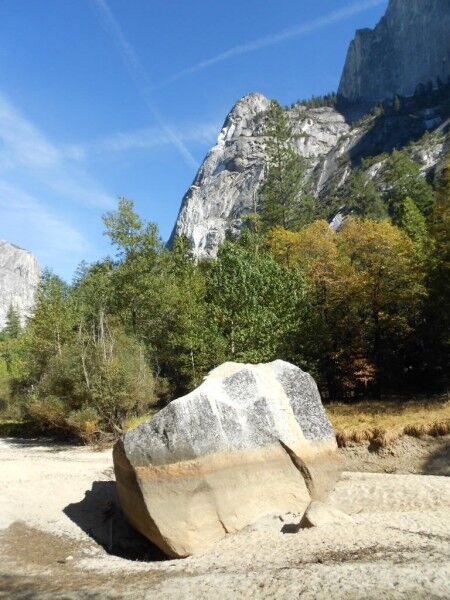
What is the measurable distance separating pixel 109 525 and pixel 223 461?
4.75 metres

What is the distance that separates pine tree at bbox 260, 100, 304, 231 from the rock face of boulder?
38.6 meters

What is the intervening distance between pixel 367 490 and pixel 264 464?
3.86 m

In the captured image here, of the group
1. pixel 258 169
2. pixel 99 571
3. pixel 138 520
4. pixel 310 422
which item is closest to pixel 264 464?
pixel 310 422

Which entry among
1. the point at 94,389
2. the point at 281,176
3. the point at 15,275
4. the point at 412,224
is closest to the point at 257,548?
the point at 94,389

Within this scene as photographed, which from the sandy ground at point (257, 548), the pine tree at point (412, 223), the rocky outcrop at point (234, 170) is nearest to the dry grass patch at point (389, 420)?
the sandy ground at point (257, 548)

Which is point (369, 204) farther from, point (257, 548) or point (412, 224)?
point (257, 548)

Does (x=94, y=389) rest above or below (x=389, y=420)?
above

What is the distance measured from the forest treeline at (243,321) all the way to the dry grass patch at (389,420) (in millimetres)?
3643

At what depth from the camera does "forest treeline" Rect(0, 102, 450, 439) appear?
2648 cm

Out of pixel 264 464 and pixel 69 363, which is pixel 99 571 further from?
pixel 69 363

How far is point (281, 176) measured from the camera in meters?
52.3

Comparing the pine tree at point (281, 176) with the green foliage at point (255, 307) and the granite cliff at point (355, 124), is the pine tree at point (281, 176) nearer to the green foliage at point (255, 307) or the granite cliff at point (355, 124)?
the green foliage at point (255, 307)

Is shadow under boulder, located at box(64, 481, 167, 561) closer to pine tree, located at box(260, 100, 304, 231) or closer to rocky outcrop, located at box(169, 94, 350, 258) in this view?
pine tree, located at box(260, 100, 304, 231)

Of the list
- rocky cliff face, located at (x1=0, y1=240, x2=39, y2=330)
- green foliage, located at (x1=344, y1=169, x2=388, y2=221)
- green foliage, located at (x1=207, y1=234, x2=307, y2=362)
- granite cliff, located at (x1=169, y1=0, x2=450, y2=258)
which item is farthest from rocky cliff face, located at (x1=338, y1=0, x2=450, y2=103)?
green foliage, located at (x1=207, y1=234, x2=307, y2=362)
